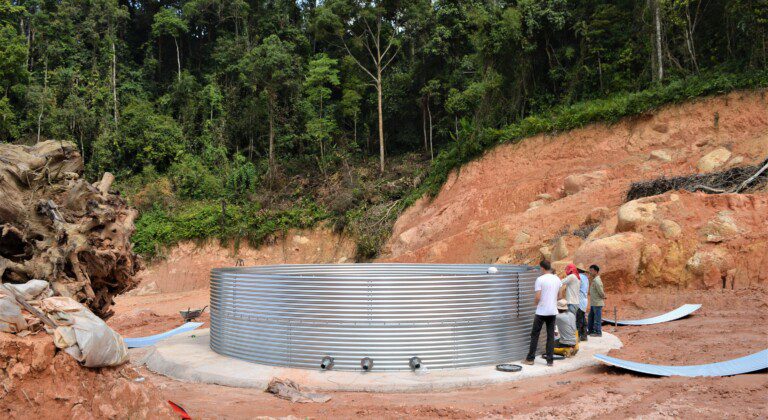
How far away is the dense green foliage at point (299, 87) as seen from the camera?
3022 centimetres

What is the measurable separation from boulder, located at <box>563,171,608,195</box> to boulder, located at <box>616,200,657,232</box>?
5620 mm

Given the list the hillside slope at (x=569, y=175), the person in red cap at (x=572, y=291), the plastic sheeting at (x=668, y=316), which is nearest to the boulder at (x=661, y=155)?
the hillside slope at (x=569, y=175)

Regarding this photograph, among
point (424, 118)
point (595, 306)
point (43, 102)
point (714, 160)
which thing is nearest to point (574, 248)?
point (595, 306)

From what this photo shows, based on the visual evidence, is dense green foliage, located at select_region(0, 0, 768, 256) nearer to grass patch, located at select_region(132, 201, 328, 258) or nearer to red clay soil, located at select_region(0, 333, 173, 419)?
grass patch, located at select_region(132, 201, 328, 258)

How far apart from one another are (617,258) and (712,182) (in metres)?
5.48

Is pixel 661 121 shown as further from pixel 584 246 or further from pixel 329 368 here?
pixel 329 368

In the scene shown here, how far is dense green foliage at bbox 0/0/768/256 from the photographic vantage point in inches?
1190

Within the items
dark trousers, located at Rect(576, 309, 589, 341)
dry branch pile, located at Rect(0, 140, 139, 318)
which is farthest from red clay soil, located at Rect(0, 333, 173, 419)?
dark trousers, located at Rect(576, 309, 589, 341)

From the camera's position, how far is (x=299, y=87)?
4116 cm

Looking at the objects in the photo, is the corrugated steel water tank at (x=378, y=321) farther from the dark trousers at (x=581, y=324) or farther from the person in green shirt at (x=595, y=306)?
the person in green shirt at (x=595, y=306)

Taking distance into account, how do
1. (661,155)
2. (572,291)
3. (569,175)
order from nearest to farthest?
(572,291) → (661,155) → (569,175)

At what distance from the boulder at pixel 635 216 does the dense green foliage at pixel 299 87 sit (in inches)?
414

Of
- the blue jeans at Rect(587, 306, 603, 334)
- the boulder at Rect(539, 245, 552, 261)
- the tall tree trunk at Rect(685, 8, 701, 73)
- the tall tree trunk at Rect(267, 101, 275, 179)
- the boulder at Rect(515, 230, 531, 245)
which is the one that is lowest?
the blue jeans at Rect(587, 306, 603, 334)

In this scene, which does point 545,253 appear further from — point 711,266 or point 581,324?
point 581,324
